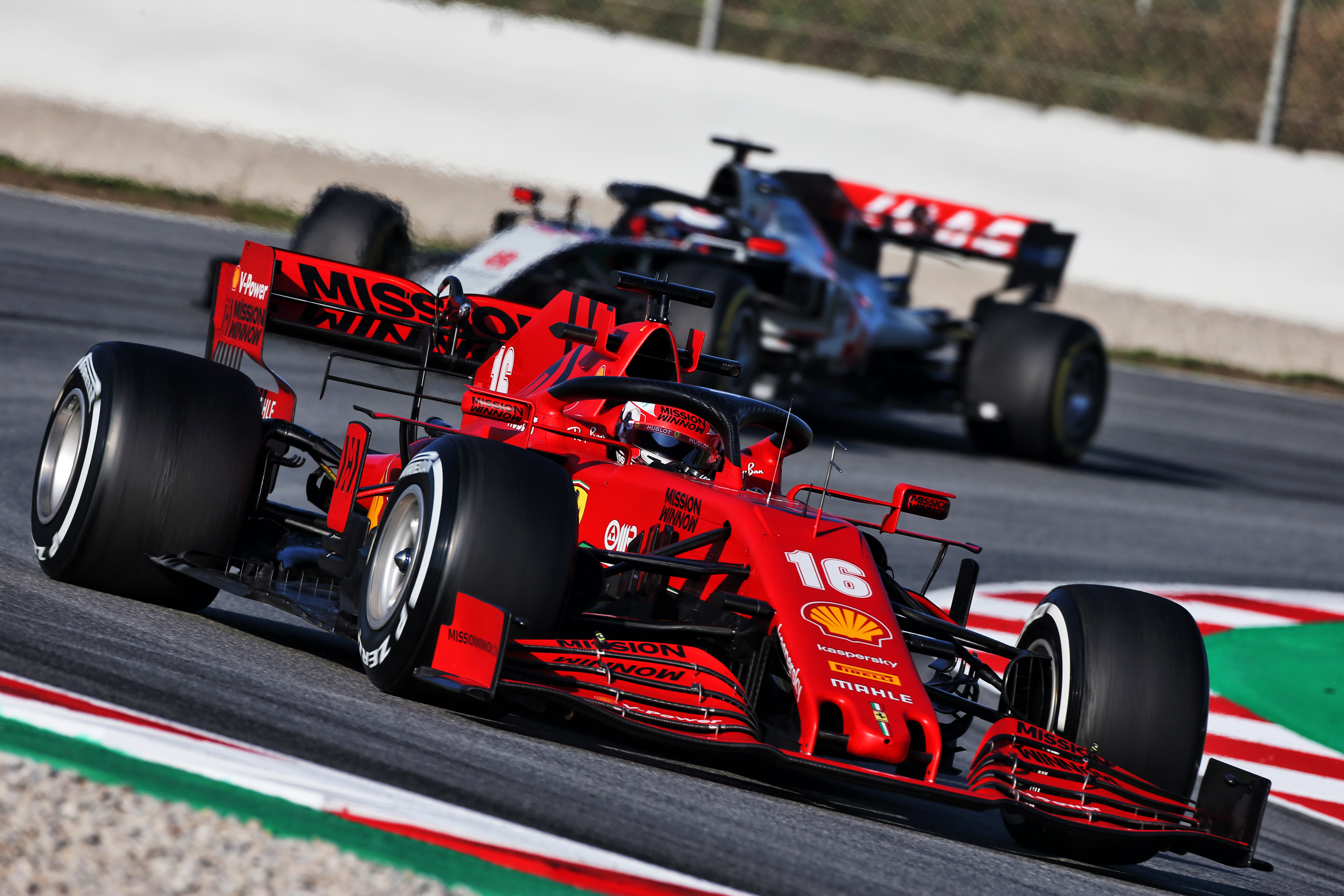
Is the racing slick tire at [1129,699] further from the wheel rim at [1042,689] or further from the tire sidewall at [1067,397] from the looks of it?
the tire sidewall at [1067,397]

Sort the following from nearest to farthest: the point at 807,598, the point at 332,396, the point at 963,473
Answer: the point at 807,598 → the point at 332,396 → the point at 963,473

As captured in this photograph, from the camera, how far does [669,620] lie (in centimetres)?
554

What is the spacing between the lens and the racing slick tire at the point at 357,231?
12914mm

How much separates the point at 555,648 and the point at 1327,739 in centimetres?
454

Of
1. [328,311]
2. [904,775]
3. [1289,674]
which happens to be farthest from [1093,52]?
A: [904,775]

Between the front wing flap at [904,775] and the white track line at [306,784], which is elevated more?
the front wing flap at [904,775]

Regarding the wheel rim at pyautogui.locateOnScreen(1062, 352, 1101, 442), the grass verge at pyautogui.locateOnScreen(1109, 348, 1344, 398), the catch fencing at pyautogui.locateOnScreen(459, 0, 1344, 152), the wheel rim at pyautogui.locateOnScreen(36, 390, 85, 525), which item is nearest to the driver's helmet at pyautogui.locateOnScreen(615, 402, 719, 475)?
the wheel rim at pyautogui.locateOnScreen(36, 390, 85, 525)

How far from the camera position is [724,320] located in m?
12.2

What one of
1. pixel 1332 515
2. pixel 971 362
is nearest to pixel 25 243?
pixel 971 362

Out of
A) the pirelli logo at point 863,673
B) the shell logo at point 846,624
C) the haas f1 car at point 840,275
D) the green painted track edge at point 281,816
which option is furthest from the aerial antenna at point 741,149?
the green painted track edge at point 281,816

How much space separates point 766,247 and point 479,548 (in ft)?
29.3

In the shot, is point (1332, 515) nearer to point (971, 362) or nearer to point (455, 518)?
point (971, 362)

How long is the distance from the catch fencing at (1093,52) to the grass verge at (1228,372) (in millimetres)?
3135

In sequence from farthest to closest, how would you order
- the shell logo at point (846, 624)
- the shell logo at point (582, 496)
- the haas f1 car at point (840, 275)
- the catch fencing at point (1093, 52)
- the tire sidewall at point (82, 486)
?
the catch fencing at point (1093, 52) < the haas f1 car at point (840, 275) < the shell logo at point (582, 496) < the tire sidewall at point (82, 486) < the shell logo at point (846, 624)
